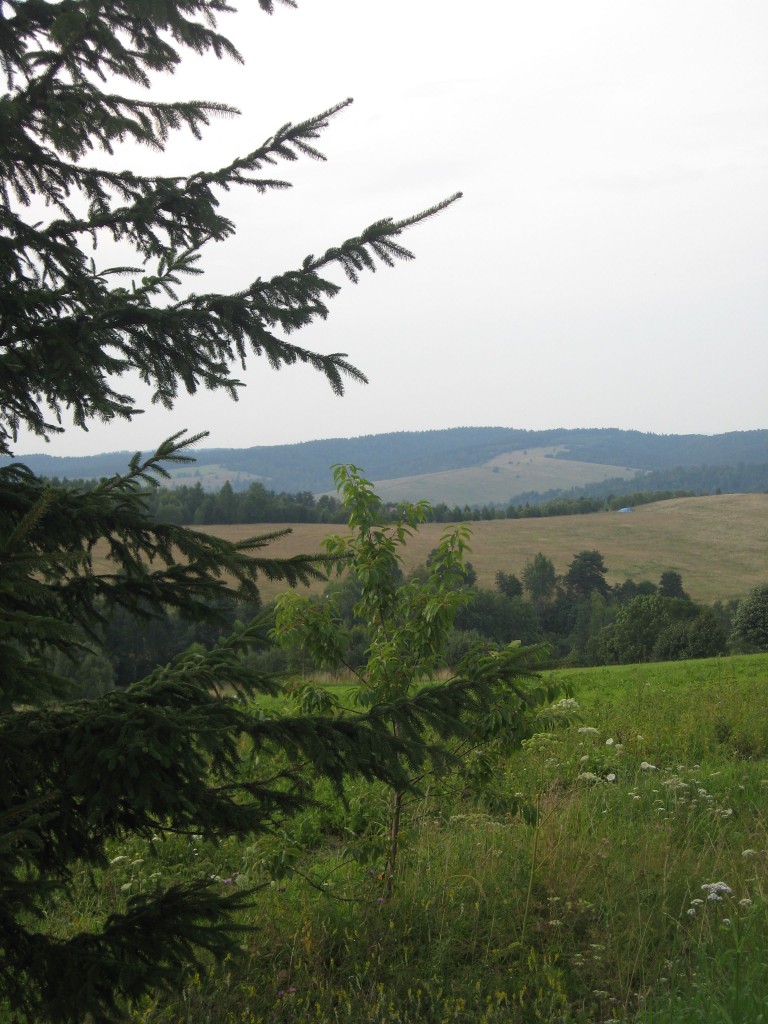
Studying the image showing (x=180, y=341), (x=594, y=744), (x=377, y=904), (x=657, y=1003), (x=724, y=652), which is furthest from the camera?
(x=724, y=652)

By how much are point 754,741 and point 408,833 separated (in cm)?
673

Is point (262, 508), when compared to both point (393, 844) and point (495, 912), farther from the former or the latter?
point (495, 912)

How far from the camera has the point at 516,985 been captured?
4.05 metres

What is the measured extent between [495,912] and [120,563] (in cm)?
300

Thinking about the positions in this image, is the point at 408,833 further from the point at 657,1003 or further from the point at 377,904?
the point at 657,1003

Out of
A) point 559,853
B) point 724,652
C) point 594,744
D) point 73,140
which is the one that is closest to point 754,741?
point 594,744

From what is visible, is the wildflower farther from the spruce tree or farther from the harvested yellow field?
the harvested yellow field

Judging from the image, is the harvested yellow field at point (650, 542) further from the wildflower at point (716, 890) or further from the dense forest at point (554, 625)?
the wildflower at point (716, 890)

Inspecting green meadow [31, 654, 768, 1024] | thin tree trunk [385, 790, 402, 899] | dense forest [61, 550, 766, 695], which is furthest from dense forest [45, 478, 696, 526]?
thin tree trunk [385, 790, 402, 899]

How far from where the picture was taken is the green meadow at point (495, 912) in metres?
3.81

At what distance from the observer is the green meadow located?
3.81m

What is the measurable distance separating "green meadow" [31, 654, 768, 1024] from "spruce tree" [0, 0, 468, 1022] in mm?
303

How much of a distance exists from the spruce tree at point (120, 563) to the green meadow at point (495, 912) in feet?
0.99

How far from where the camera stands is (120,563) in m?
3.63
